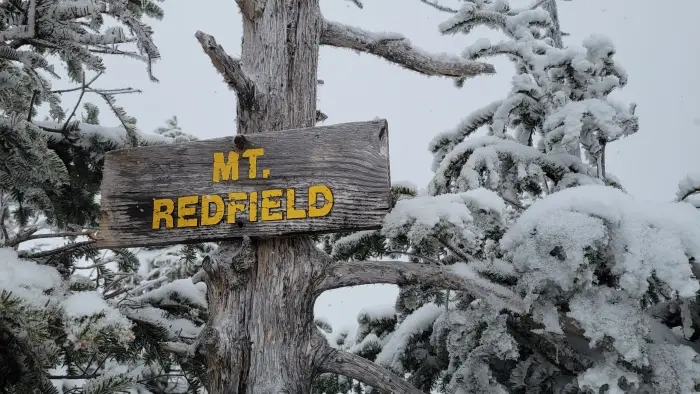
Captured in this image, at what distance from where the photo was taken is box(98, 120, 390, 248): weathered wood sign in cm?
190

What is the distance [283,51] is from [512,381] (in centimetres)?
168

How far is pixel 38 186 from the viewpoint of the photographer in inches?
109

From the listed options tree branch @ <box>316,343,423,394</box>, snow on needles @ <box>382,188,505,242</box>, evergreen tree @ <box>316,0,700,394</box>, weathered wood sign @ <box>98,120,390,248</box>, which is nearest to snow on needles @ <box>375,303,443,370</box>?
evergreen tree @ <box>316,0,700,394</box>

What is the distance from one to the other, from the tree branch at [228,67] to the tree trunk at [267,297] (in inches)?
0.7

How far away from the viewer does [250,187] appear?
1959mm

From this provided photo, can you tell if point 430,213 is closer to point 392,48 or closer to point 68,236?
point 392,48

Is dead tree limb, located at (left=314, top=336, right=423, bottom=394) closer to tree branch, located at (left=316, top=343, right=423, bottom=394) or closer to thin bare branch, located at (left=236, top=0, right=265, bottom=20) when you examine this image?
tree branch, located at (left=316, top=343, right=423, bottom=394)

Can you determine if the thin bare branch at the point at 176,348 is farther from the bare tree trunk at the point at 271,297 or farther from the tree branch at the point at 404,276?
the tree branch at the point at 404,276

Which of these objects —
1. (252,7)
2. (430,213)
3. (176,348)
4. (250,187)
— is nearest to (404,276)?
(430,213)

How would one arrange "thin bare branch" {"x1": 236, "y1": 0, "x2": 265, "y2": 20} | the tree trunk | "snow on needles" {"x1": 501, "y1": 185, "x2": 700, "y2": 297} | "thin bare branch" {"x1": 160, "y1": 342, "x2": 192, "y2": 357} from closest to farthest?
1. "snow on needles" {"x1": 501, "y1": 185, "x2": 700, "y2": 297}
2. the tree trunk
3. "thin bare branch" {"x1": 160, "y1": 342, "x2": 192, "y2": 357}
4. "thin bare branch" {"x1": 236, "y1": 0, "x2": 265, "y2": 20}

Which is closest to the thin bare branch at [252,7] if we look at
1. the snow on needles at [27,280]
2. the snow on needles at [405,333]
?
the snow on needles at [27,280]

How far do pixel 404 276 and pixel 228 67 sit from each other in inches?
38.9

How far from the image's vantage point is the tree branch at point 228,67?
1.91 metres

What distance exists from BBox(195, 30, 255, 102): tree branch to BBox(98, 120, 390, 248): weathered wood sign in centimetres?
22
